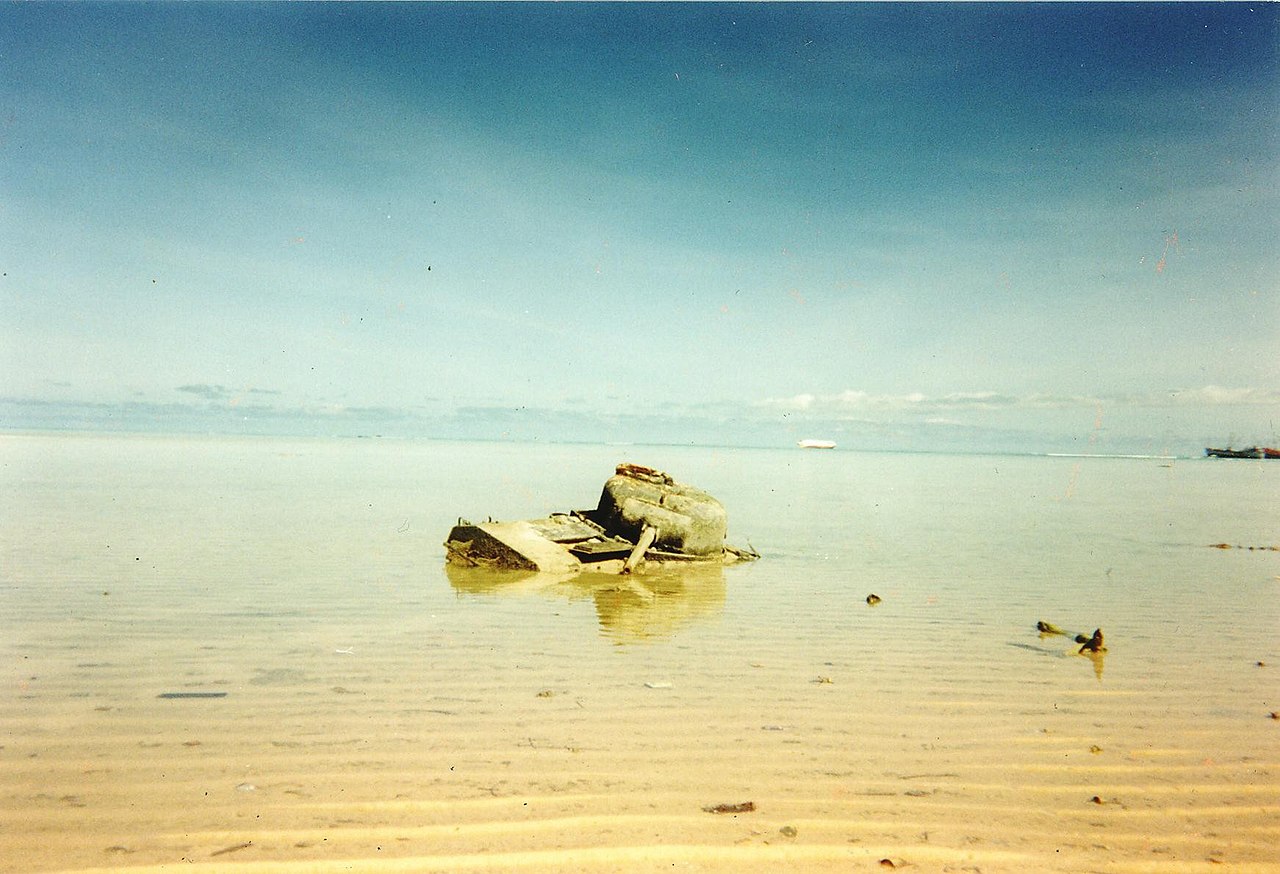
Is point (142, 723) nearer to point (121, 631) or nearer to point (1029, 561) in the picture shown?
point (121, 631)

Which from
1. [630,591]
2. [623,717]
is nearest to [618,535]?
[630,591]

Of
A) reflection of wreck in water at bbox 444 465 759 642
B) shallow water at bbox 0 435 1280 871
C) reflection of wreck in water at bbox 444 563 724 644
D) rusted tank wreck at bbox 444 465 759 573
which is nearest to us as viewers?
shallow water at bbox 0 435 1280 871

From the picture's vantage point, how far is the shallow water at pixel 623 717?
11.9 ft

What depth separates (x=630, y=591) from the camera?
10219mm

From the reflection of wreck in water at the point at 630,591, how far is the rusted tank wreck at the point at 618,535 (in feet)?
0.79

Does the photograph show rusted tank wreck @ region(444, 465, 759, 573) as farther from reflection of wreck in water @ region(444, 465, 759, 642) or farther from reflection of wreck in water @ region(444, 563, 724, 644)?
reflection of wreck in water @ region(444, 563, 724, 644)

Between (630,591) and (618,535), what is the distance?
2.64m

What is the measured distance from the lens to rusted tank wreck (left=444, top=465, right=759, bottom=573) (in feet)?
38.0

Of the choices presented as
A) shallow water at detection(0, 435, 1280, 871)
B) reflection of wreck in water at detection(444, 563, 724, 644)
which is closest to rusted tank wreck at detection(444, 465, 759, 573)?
reflection of wreck in water at detection(444, 563, 724, 644)

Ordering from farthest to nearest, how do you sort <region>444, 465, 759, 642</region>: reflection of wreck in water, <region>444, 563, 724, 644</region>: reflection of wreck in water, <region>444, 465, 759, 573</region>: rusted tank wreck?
<region>444, 465, 759, 573</region>: rusted tank wreck, <region>444, 465, 759, 642</region>: reflection of wreck in water, <region>444, 563, 724, 644</region>: reflection of wreck in water

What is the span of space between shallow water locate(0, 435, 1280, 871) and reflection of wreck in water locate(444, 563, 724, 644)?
0.26 ft

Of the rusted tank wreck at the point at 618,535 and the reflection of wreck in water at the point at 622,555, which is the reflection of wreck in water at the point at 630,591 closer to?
the reflection of wreck in water at the point at 622,555

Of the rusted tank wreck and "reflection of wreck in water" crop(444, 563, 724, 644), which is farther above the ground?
the rusted tank wreck

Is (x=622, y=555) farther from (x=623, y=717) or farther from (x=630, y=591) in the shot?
(x=623, y=717)
